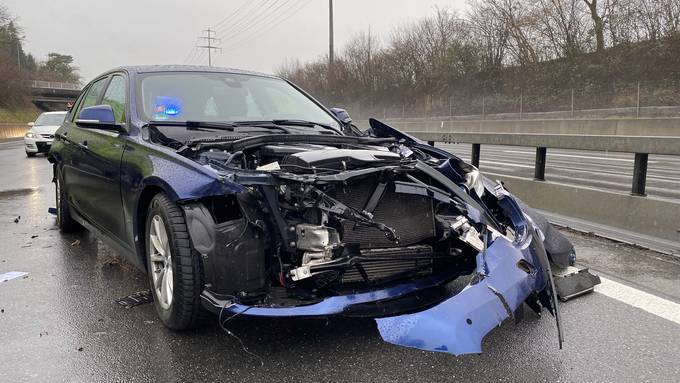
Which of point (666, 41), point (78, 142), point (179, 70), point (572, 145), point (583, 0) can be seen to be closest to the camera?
point (179, 70)

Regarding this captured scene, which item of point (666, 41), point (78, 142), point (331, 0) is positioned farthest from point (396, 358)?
point (331, 0)

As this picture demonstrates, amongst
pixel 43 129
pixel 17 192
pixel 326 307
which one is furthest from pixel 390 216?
pixel 43 129

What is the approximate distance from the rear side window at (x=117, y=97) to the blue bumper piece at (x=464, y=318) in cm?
286

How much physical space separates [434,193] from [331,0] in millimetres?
32962

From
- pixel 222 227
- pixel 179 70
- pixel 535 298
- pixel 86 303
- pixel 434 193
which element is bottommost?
pixel 86 303

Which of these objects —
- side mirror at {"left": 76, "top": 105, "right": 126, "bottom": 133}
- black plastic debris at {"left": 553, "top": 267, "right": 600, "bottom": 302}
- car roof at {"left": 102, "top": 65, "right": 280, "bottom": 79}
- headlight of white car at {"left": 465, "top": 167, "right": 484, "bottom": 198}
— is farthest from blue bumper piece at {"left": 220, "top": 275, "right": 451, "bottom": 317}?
car roof at {"left": 102, "top": 65, "right": 280, "bottom": 79}

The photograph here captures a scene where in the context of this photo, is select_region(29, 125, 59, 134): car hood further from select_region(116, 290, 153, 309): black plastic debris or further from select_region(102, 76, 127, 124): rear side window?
select_region(116, 290, 153, 309): black plastic debris

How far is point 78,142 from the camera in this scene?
4961 millimetres

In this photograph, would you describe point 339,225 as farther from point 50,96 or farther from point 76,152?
point 50,96

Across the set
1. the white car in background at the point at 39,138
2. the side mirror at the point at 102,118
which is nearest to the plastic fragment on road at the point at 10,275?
the side mirror at the point at 102,118

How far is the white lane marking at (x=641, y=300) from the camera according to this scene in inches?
137

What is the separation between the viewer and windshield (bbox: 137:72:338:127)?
4129mm

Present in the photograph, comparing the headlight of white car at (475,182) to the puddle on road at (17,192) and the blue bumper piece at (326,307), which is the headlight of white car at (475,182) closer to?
the blue bumper piece at (326,307)

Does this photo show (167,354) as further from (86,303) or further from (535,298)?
(535,298)
